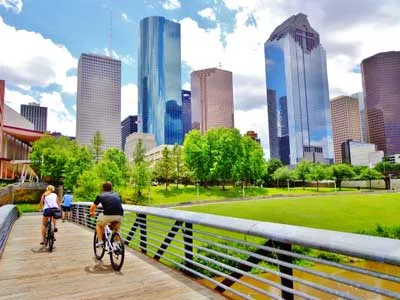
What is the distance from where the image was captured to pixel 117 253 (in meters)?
6.78

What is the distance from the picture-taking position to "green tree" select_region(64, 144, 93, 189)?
51.1 m

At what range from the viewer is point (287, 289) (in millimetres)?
3705

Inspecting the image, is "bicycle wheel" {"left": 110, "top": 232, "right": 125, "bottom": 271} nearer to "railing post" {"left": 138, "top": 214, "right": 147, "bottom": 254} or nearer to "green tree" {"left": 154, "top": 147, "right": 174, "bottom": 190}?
"railing post" {"left": 138, "top": 214, "right": 147, "bottom": 254}

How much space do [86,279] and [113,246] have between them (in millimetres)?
949

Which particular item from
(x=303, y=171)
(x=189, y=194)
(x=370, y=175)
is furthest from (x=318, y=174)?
(x=189, y=194)

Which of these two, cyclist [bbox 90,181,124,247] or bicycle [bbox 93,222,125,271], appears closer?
bicycle [bbox 93,222,125,271]

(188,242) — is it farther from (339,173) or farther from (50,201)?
(339,173)

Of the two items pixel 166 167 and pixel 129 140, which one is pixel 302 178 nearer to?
pixel 166 167

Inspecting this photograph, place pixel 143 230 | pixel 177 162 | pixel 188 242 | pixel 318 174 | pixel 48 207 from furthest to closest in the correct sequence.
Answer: pixel 318 174, pixel 177 162, pixel 48 207, pixel 143 230, pixel 188 242

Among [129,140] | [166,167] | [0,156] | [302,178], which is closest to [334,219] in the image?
[166,167]

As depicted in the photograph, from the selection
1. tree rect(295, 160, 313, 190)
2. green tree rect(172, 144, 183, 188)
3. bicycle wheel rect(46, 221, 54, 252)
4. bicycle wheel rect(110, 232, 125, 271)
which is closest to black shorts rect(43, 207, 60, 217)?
bicycle wheel rect(46, 221, 54, 252)

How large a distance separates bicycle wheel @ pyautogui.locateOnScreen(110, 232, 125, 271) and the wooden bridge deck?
0.47 feet

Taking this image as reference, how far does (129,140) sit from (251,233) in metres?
173

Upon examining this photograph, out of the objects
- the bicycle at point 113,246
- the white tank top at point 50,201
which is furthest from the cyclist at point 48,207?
the bicycle at point 113,246
